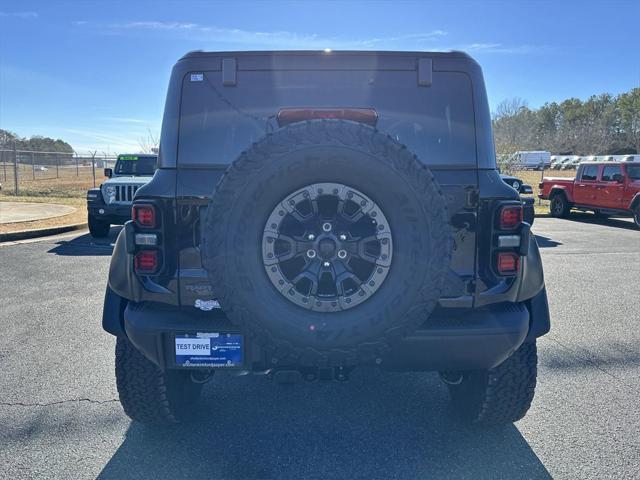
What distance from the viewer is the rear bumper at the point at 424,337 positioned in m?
2.37

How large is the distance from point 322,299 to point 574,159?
6544 cm

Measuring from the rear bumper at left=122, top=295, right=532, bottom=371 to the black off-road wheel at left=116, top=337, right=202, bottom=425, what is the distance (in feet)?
1.27

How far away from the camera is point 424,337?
2.36 metres

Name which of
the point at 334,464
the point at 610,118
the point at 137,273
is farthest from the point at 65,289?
the point at 610,118

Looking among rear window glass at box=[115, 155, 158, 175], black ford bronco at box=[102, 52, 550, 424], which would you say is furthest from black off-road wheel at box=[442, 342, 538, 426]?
rear window glass at box=[115, 155, 158, 175]

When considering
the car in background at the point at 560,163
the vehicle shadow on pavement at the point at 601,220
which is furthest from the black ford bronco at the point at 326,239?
the car in background at the point at 560,163

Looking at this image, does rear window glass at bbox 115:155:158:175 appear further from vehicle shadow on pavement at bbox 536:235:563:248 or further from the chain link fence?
vehicle shadow on pavement at bbox 536:235:563:248

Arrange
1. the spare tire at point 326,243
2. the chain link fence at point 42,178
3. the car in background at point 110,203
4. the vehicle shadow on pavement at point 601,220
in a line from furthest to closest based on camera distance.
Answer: the chain link fence at point 42,178
the vehicle shadow on pavement at point 601,220
the car in background at point 110,203
the spare tire at point 326,243

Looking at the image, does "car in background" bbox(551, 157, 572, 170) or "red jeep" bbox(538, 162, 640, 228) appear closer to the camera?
"red jeep" bbox(538, 162, 640, 228)

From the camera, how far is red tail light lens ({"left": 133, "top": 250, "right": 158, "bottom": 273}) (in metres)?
2.43

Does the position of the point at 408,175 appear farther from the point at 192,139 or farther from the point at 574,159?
the point at 574,159

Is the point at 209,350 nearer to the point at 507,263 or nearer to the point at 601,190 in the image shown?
the point at 507,263

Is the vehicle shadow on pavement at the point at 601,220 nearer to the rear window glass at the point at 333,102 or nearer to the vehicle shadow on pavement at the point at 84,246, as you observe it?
the vehicle shadow on pavement at the point at 84,246

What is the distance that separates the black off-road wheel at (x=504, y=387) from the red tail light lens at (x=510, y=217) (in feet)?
2.49
